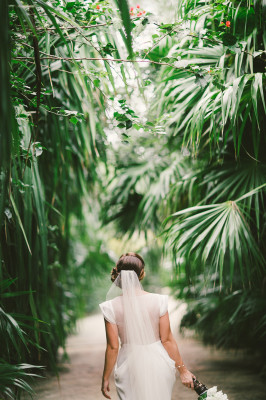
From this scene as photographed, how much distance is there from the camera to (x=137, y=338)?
261 centimetres

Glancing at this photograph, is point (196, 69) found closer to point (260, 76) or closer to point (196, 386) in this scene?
point (260, 76)

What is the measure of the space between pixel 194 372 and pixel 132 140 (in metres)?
3.58

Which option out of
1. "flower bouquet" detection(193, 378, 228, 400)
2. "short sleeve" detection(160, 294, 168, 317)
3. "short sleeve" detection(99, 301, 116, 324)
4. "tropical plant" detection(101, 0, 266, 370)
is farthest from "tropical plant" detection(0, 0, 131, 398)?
"flower bouquet" detection(193, 378, 228, 400)

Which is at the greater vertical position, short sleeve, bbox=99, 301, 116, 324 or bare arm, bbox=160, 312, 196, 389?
short sleeve, bbox=99, 301, 116, 324

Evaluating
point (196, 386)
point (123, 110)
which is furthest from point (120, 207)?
point (196, 386)

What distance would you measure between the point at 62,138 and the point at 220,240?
1680 mm

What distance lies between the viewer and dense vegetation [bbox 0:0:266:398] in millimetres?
2715

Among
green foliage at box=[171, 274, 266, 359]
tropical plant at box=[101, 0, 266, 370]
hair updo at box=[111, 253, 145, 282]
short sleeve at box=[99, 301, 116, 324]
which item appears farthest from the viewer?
green foliage at box=[171, 274, 266, 359]

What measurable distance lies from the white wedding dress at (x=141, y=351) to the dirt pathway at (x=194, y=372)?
714mm

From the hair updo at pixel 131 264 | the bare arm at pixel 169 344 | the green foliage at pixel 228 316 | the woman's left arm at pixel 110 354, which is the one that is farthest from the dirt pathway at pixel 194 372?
the hair updo at pixel 131 264

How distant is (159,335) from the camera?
8.82 feet

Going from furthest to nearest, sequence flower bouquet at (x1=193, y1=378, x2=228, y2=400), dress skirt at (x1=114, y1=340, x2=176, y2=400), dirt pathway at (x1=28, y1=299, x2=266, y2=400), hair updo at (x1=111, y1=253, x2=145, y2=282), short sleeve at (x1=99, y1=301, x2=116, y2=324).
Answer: dirt pathway at (x1=28, y1=299, x2=266, y2=400)
hair updo at (x1=111, y1=253, x2=145, y2=282)
short sleeve at (x1=99, y1=301, x2=116, y2=324)
dress skirt at (x1=114, y1=340, x2=176, y2=400)
flower bouquet at (x1=193, y1=378, x2=228, y2=400)

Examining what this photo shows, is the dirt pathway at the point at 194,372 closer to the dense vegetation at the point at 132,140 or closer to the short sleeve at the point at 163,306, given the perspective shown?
the dense vegetation at the point at 132,140

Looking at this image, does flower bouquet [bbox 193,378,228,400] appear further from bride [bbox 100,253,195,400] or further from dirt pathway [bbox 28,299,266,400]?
dirt pathway [bbox 28,299,266,400]
